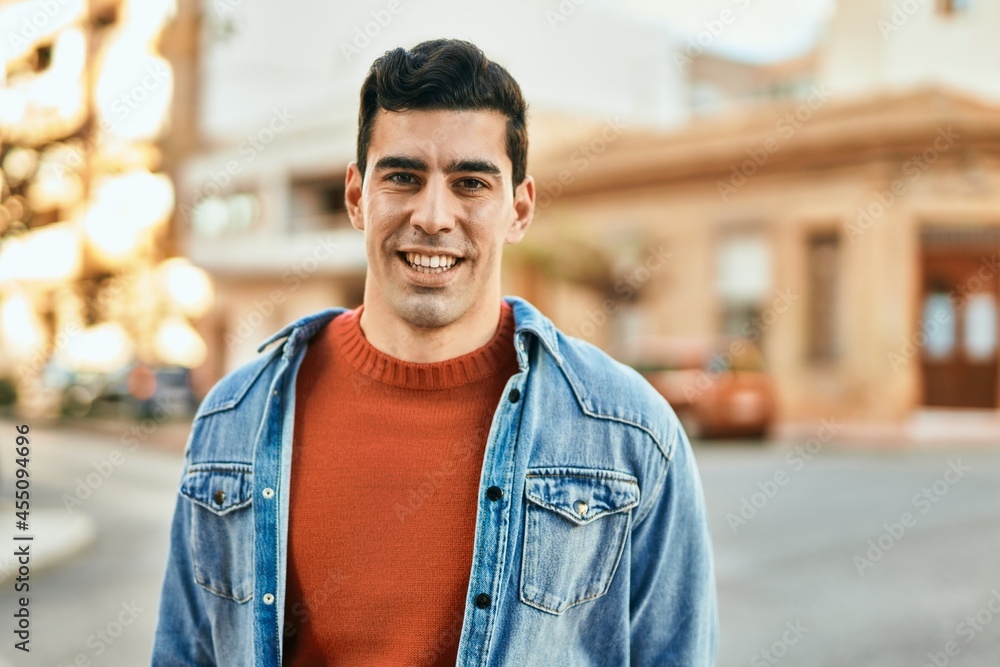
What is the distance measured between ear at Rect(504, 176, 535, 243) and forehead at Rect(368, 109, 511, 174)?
0.59ft

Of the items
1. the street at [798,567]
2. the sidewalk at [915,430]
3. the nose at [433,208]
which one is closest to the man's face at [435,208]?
the nose at [433,208]

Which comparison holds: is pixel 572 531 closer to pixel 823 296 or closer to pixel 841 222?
pixel 841 222

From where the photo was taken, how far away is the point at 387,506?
202 centimetres

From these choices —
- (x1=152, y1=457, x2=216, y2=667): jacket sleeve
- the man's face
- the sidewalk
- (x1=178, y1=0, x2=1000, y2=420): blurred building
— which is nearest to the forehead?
the man's face

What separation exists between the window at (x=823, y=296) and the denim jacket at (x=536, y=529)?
19604 mm

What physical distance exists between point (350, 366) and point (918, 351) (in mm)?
19798

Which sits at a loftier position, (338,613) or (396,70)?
(396,70)

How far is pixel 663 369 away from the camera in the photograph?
1558cm

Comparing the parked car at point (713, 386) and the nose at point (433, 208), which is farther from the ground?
the nose at point (433, 208)

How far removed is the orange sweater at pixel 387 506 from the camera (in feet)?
6.43

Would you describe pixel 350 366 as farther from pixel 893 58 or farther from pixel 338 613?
Result: pixel 893 58

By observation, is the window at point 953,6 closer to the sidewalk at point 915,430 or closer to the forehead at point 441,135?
the sidewalk at point 915,430

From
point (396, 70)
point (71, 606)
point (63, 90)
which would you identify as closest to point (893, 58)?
point (63, 90)

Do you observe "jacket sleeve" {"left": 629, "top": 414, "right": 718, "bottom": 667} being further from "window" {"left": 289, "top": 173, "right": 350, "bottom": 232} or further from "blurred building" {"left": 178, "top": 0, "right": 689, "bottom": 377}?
"window" {"left": 289, "top": 173, "right": 350, "bottom": 232}
